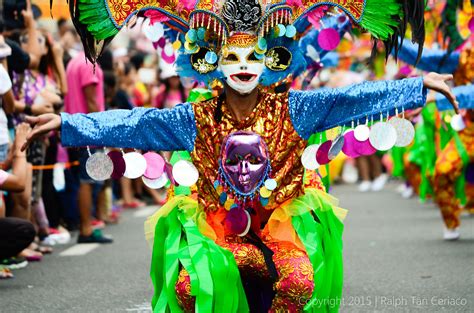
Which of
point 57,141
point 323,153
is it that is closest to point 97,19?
point 323,153

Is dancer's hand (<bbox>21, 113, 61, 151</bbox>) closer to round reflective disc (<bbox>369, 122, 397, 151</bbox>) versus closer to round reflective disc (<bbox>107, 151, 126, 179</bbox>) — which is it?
round reflective disc (<bbox>107, 151, 126, 179</bbox>)

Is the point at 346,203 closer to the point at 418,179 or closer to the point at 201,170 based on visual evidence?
the point at 418,179

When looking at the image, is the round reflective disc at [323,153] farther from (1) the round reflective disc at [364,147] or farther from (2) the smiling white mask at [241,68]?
(2) the smiling white mask at [241,68]

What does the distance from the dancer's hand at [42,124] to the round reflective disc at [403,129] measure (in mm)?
1487

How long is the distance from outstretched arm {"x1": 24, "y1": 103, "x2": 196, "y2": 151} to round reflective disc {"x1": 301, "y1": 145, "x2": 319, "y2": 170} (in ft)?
1.69

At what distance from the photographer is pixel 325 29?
270 inches

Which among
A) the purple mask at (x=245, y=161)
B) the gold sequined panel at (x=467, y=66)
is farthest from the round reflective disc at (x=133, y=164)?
the gold sequined panel at (x=467, y=66)

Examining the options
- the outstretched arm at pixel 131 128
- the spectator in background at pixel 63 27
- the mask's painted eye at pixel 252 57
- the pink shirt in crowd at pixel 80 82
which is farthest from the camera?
the spectator in background at pixel 63 27

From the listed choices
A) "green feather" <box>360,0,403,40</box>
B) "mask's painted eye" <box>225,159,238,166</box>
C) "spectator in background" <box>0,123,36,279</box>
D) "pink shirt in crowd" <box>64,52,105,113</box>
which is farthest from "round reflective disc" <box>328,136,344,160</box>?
"pink shirt in crowd" <box>64,52,105,113</box>

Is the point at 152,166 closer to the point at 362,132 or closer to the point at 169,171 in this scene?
the point at 169,171

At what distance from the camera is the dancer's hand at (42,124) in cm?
466

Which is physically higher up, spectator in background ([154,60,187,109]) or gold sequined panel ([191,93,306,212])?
gold sequined panel ([191,93,306,212])

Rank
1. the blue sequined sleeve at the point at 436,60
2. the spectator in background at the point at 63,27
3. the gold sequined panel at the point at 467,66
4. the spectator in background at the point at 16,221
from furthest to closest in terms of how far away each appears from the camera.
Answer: the spectator in background at the point at 63,27 < the gold sequined panel at the point at 467,66 < the blue sequined sleeve at the point at 436,60 < the spectator in background at the point at 16,221

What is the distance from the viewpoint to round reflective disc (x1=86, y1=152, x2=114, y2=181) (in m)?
4.83
